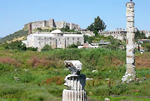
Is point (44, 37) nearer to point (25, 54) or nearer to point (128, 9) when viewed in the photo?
point (25, 54)

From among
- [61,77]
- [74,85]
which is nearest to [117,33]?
[61,77]

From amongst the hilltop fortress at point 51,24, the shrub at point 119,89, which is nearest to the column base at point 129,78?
the shrub at point 119,89

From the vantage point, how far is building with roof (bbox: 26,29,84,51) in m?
55.7

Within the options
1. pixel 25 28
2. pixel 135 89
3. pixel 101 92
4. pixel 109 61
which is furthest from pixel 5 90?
pixel 25 28

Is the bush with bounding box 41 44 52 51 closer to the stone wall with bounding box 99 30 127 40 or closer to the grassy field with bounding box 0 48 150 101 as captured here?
the grassy field with bounding box 0 48 150 101

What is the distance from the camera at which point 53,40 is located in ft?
187

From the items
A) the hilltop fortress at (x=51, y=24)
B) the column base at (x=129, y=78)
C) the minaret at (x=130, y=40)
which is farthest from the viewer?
the hilltop fortress at (x=51, y=24)

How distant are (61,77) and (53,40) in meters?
38.9

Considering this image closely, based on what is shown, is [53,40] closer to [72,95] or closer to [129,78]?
[129,78]

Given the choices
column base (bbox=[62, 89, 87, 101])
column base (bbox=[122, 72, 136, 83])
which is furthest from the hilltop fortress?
column base (bbox=[62, 89, 87, 101])

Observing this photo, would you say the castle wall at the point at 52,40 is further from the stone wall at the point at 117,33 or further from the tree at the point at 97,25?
the tree at the point at 97,25

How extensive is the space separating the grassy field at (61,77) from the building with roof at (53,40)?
24.0m

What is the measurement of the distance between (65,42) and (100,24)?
29.2 meters

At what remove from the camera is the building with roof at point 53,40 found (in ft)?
183
